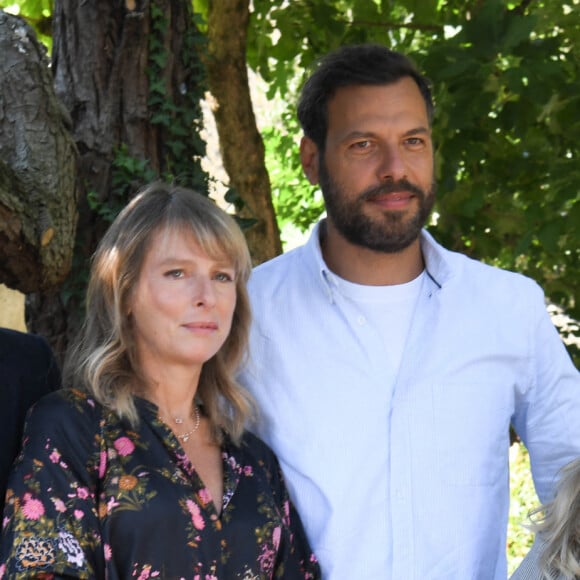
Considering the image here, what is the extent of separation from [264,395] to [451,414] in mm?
468

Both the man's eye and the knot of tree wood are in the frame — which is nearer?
the knot of tree wood

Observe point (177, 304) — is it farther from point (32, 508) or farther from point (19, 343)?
point (32, 508)

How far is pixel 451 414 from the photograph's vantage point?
9.12 feet

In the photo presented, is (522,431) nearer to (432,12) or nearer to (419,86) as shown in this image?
(419,86)

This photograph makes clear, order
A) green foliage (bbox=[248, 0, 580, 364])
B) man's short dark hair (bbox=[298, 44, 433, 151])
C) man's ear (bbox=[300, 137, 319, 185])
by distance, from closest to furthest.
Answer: man's short dark hair (bbox=[298, 44, 433, 151]) < man's ear (bbox=[300, 137, 319, 185]) < green foliage (bbox=[248, 0, 580, 364])

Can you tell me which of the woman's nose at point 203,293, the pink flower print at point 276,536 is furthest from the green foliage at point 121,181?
the pink flower print at point 276,536

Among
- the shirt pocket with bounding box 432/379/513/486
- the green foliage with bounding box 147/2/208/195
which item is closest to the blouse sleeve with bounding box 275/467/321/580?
the shirt pocket with bounding box 432/379/513/486

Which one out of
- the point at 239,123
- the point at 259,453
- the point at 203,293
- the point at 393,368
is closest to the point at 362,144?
the point at 393,368

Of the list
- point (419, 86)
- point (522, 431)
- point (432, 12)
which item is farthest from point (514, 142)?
point (522, 431)

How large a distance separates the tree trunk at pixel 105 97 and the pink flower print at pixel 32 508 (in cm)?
119

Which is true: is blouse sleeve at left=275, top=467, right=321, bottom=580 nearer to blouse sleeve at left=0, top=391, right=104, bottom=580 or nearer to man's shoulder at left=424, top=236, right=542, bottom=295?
blouse sleeve at left=0, top=391, right=104, bottom=580

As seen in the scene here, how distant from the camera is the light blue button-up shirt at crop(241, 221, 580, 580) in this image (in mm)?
2695

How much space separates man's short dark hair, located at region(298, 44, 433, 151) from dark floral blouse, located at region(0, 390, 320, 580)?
3.53 ft

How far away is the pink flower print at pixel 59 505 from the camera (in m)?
2.23
